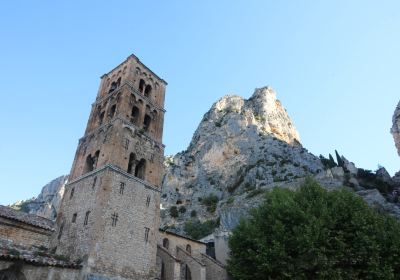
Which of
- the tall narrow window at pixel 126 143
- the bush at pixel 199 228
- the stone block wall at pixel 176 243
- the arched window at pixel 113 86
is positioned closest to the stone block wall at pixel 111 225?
the tall narrow window at pixel 126 143

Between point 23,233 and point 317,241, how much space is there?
20.2 meters

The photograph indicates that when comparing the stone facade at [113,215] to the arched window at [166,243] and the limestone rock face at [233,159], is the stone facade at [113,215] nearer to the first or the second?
the arched window at [166,243]

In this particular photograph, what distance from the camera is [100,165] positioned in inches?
951

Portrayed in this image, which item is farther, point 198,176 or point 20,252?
point 198,176

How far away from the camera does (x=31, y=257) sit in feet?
55.2

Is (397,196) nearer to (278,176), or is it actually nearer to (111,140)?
(278,176)

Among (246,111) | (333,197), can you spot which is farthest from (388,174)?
(333,197)

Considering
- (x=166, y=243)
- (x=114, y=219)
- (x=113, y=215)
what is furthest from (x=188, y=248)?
(x=113, y=215)

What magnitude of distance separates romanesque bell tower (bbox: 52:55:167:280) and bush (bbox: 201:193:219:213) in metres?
35.7

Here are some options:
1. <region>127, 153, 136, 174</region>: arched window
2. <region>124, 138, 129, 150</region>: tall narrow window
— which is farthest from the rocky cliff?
<region>124, 138, 129, 150</region>: tall narrow window

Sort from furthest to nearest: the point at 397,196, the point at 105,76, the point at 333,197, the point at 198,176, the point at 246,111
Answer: the point at 246,111, the point at 198,176, the point at 397,196, the point at 105,76, the point at 333,197

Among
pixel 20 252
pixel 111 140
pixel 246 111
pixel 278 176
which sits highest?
pixel 246 111

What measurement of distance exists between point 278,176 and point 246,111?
2780 cm

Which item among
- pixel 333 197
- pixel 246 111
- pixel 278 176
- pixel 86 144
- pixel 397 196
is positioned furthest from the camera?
pixel 246 111
